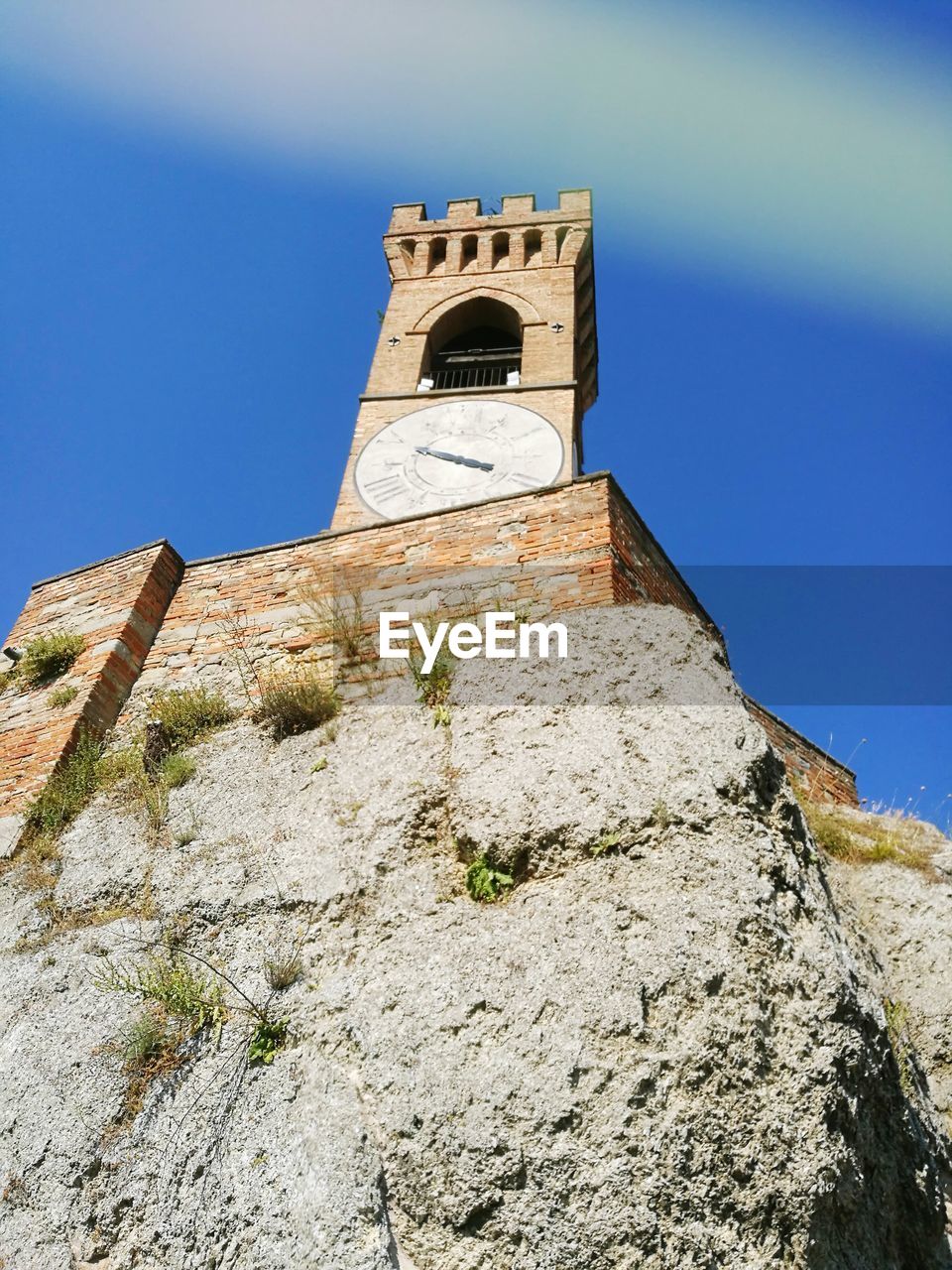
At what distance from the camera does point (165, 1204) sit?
3.37 metres

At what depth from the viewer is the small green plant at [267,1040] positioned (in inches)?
143

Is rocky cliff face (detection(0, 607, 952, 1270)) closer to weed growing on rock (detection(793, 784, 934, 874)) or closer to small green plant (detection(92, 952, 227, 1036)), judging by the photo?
small green plant (detection(92, 952, 227, 1036))

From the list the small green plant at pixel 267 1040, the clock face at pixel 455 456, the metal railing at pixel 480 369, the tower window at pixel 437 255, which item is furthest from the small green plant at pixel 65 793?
the tower window at pixel 437 255

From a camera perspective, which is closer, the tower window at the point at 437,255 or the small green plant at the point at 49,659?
the small green plant at the point at 49,659

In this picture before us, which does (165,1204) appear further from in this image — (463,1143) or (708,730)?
(708,730)

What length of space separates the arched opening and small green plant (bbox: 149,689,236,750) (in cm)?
925

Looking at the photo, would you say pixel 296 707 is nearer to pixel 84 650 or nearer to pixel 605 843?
pixel 84 650

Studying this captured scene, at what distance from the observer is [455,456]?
1200 centimetres

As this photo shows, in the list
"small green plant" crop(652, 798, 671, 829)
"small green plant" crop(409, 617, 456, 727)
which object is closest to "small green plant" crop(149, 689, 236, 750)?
"small green plant" crop(409, 617, 456, 727)

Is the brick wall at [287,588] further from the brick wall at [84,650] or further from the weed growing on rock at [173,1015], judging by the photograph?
the weed growing on rock at [173,1015]

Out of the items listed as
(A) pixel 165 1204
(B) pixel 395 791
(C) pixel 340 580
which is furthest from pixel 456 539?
(A) pixel 165 1204

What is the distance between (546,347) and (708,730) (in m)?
11.4

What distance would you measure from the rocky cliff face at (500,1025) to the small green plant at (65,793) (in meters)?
0.38
